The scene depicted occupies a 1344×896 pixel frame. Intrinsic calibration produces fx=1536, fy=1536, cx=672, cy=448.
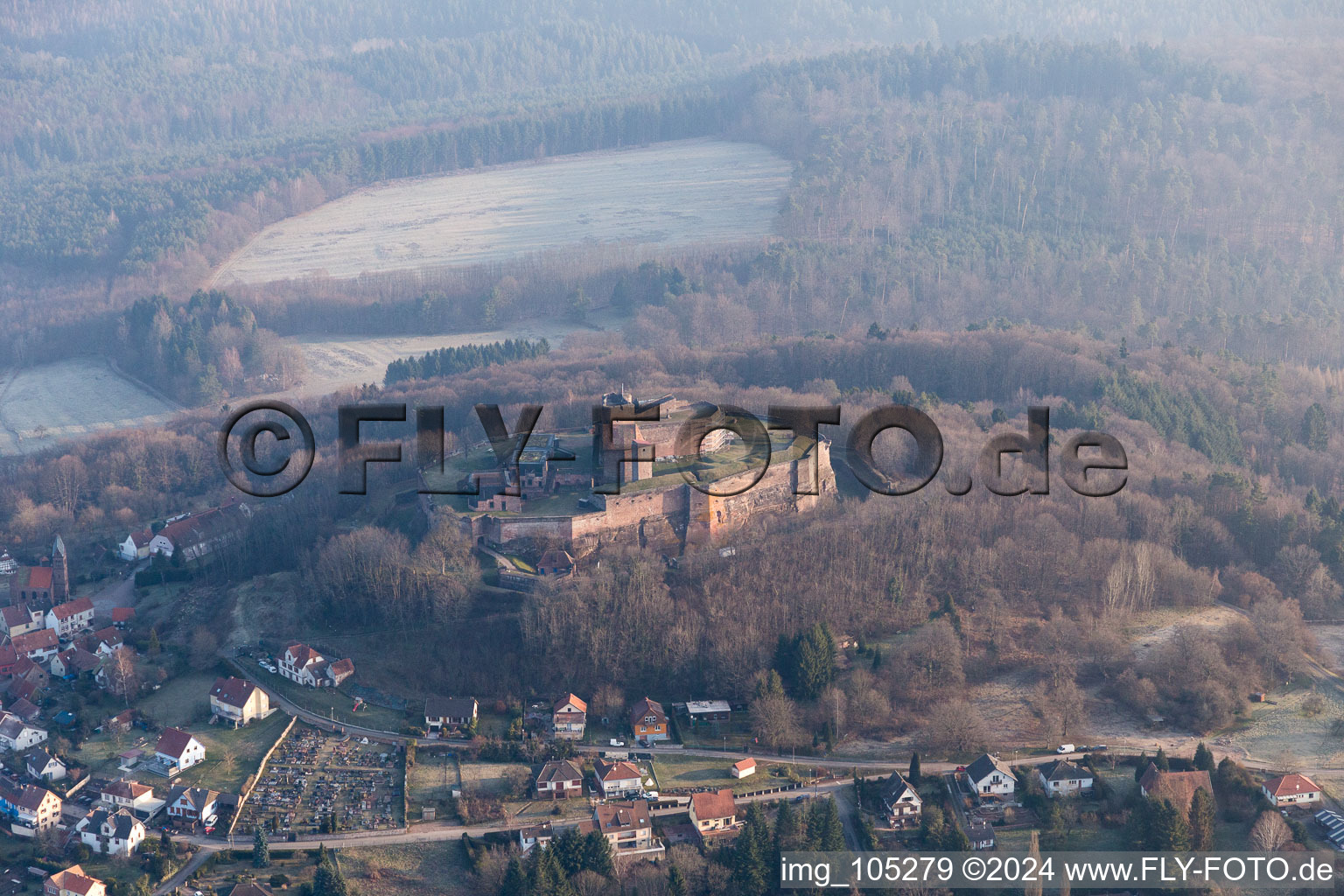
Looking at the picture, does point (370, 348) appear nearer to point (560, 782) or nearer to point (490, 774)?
point (490, 774)

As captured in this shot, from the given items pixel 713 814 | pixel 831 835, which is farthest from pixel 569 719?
pixel 831 835

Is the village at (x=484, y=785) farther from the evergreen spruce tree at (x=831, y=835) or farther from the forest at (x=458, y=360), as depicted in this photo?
the forest at (x=458, y=360)

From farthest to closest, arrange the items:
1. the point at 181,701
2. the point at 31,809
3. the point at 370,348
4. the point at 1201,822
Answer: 1. the point at 370,348
2. the point at 181,701
3. the point at 31,809
4. the point at 1201,822

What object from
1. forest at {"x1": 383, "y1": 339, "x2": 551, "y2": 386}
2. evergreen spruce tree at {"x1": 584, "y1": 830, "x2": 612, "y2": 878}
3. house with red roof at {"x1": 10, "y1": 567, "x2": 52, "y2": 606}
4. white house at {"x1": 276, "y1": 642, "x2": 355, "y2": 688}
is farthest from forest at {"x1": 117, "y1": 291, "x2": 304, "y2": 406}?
evergreen spruce tree at {"x1": 584, "y1": 830, "x2": 612, "y2": 878}

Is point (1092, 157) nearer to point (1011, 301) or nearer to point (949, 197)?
point (949, 197)

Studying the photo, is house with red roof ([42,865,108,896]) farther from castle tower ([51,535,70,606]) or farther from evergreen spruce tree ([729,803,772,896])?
castle tower ([51,535,70,606])

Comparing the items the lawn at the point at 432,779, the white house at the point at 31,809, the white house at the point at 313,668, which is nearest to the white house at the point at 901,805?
the lawn at the point at 432,779
